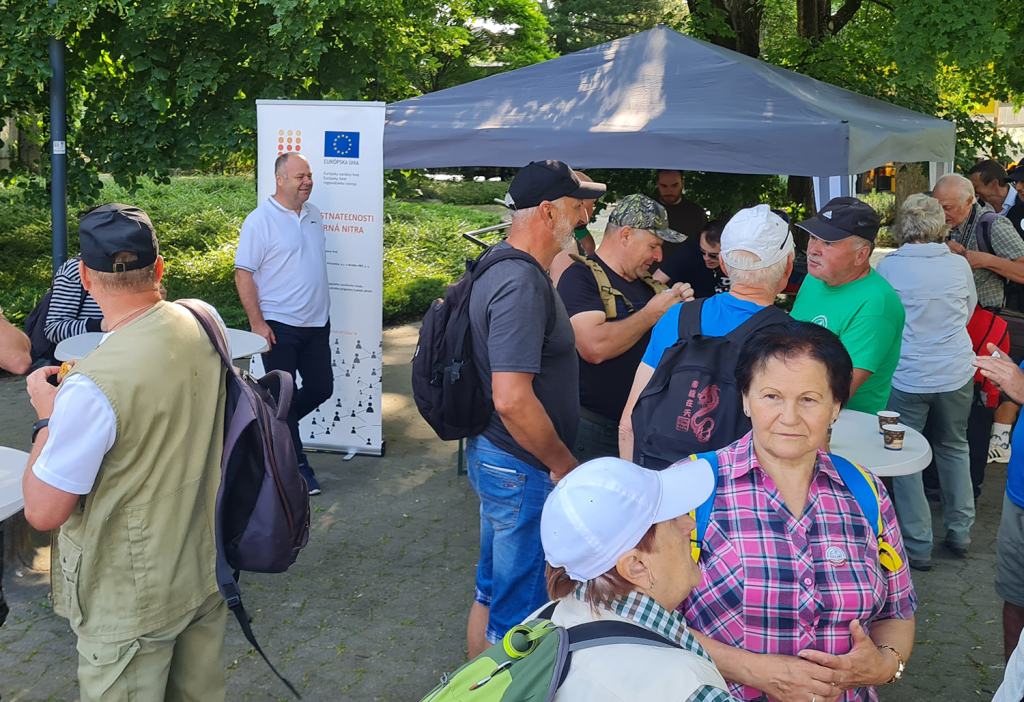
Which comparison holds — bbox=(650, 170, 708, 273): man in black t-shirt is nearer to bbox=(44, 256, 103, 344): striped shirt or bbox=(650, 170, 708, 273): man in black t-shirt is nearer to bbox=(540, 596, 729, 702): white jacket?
bbox=(44, 256, 103, 344): striped shirt

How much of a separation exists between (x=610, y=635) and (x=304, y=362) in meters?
4.52

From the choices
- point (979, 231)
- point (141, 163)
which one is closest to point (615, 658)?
point (979, 231)

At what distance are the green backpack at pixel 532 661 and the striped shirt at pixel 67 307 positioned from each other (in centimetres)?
384

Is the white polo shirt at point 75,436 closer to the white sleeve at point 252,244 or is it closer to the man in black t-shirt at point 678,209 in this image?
the white sleeve at point 252,244

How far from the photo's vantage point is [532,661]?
1.49 m

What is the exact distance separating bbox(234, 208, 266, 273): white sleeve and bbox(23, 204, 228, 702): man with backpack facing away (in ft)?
9.67

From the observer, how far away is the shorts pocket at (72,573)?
235 centimetres

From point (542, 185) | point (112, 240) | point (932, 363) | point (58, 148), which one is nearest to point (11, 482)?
point (112, 240)

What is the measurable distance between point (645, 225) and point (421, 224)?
50.3ft

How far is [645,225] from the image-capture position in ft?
13.0

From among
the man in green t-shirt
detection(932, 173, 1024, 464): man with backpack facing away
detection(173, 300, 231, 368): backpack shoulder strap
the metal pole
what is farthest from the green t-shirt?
the metal pole

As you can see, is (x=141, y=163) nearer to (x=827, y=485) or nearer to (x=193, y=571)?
(x=193, y=571)

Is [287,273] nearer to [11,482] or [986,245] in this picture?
[11,482]

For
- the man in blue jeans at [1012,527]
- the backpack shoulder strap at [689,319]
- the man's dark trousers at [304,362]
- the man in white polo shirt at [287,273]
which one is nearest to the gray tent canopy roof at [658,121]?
the man in white polo shirt at [287,273]
